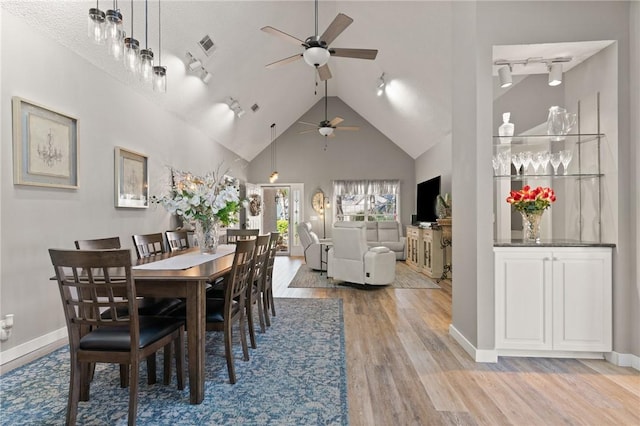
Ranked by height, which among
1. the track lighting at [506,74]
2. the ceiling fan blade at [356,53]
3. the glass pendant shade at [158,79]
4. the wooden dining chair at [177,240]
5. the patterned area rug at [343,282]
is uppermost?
the ceiling fan blade at [356,53]

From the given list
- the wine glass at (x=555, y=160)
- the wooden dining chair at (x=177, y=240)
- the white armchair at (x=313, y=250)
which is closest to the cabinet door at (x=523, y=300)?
the wine glass at (x=555, y=160)

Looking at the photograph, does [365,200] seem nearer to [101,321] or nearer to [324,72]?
[324,72]

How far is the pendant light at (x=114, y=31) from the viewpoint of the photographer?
80.0 inches

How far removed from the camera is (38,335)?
288cm

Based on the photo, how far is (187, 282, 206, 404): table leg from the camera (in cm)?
198

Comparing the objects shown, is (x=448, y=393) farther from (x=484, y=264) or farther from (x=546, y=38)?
(x=546, y=38)

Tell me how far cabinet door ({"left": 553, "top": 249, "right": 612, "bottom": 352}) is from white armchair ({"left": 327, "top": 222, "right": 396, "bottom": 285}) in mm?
2661

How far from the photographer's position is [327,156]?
981 cm

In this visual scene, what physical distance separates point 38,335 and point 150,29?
3.24m

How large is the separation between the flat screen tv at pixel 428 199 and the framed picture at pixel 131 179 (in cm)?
537

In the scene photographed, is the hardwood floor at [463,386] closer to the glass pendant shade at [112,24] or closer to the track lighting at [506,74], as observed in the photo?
the track lighting at [506,74]

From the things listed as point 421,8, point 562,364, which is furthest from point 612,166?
point 421,8

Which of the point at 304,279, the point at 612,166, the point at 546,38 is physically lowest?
the point at 304,279

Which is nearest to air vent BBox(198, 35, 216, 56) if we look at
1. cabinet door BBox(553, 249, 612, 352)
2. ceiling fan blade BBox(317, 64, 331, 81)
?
ceiling fan blade BBox(317, 64, 331, 81)
